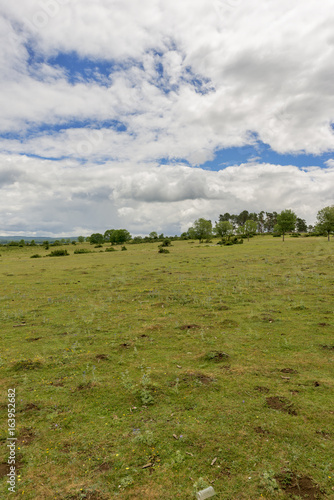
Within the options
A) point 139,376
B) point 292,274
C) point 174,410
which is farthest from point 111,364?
point 292,274

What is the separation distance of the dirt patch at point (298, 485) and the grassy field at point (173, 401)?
0.02 metres

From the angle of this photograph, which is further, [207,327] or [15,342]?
[207,327]

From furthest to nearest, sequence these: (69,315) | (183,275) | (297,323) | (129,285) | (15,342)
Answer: (183,275) < (129,285) < (69,315) < (297,323) < (15,342)

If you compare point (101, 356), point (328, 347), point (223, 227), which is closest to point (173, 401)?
point (101, 356)

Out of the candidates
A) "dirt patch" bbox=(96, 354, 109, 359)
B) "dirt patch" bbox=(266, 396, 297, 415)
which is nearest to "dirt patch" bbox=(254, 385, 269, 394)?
"dirt patch" bbox=(266, 396, 297, 415)

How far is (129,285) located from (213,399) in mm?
20750

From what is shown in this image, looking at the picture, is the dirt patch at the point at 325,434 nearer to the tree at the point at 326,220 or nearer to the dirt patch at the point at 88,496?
the dirt patch at the point at 88,496

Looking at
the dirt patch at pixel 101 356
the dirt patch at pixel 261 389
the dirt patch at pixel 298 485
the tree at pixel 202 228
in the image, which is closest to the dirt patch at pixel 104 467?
the dirt patch at pixel 298 485

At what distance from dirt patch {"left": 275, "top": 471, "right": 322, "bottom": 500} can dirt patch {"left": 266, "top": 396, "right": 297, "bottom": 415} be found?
2.15 meters

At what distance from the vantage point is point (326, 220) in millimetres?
78812

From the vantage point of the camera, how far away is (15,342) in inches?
547

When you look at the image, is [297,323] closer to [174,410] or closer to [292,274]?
[174,410]

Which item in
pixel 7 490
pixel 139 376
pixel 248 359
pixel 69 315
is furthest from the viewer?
pixel 69 315

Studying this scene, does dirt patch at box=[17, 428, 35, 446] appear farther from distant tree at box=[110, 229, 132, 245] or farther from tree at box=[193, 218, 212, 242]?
distant tree at box=[110, 229, 132, 245]
